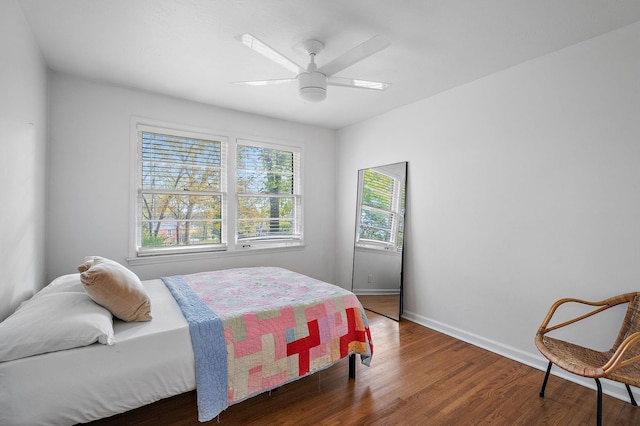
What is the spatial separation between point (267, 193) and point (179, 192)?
1159mm

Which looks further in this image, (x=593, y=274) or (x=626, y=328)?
(x=593, y=274)

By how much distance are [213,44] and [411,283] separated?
10.5ft

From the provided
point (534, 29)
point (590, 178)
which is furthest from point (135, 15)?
point (590, 178)

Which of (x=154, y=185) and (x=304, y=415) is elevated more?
(x=154, y=185)

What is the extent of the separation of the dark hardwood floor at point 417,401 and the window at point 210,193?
1895 millimetres

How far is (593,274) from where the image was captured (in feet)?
7.52

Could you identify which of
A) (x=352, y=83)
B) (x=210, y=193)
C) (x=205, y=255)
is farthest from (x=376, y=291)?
(x=352, y=83)

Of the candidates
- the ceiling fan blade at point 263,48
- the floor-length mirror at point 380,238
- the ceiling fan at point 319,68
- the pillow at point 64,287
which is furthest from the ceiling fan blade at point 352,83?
the pillow at point 64,287

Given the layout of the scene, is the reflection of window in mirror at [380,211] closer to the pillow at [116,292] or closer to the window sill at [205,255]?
the window sill at [205,255]

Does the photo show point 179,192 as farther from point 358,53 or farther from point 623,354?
point 623,354

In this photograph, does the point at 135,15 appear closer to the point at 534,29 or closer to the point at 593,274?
the point at 534,29

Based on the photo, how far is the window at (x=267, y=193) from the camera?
402 cm

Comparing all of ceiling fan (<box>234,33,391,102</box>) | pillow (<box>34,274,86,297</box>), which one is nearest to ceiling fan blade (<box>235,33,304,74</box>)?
ceiling fan (<box>234,33,391,102</box>)

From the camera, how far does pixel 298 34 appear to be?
2236 millimetres
